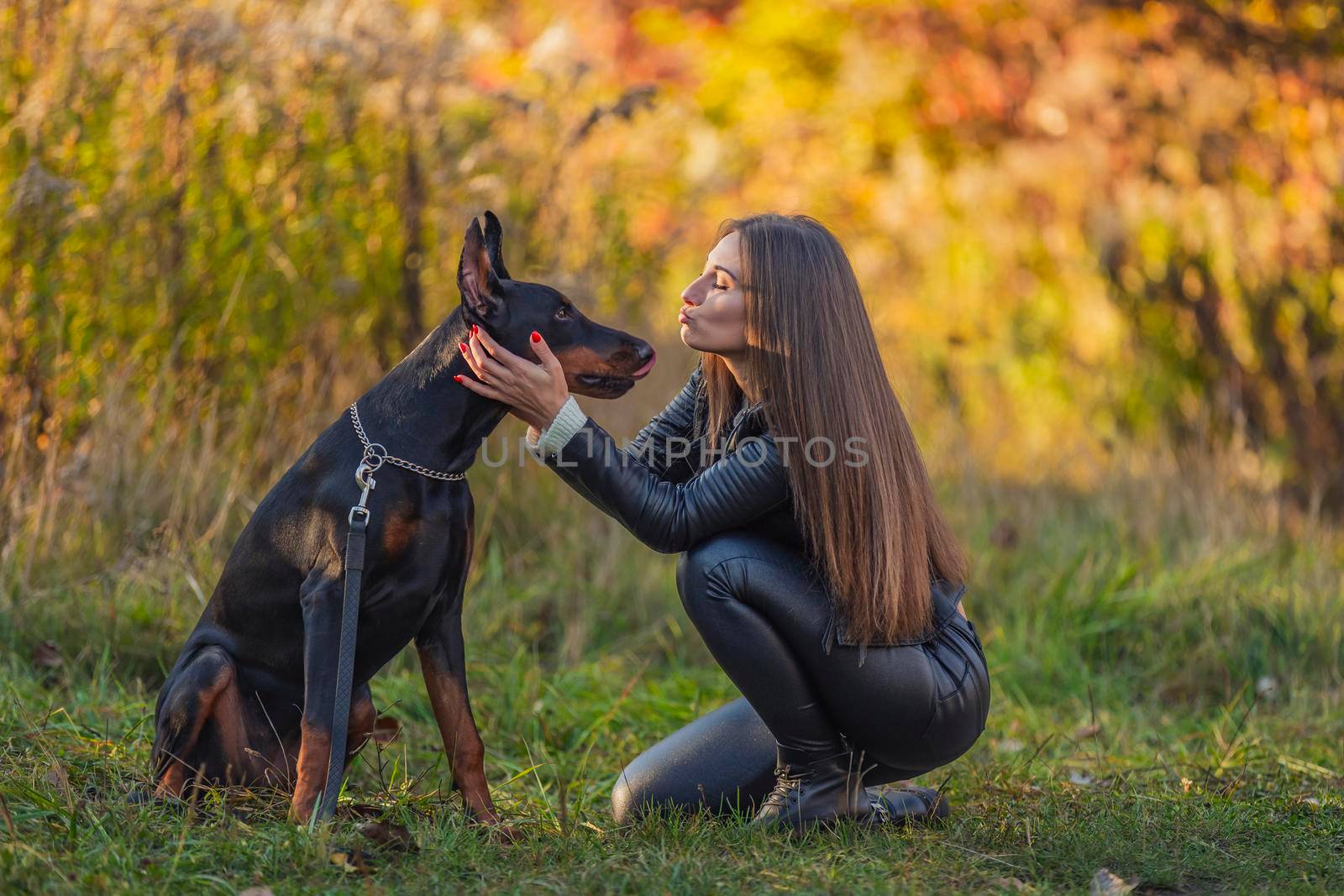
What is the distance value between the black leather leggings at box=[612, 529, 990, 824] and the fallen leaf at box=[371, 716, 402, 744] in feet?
1.90

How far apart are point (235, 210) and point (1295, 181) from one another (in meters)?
5.28

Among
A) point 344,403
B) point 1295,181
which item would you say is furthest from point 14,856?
point 1295,181

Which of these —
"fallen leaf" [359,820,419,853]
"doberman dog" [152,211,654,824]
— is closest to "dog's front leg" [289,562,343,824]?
"doberman dog" [152,211,654,824]

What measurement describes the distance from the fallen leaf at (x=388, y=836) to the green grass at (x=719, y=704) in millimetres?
24

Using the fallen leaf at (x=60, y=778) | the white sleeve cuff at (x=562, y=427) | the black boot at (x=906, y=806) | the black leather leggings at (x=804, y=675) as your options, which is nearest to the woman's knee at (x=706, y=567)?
the black leather leggings at (x=804, y=675)

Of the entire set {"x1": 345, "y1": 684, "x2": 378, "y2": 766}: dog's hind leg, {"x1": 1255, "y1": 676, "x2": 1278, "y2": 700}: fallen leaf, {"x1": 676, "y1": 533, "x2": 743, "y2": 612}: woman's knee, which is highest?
{"x1": 676, "y1": 533, "x2": 743, "y2": 612}: woman's knee

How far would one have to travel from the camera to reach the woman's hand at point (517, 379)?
2668 millimetres

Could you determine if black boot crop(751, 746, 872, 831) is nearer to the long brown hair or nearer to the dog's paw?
the long brown hair

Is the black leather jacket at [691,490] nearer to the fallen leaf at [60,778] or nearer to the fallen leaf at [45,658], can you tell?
the fallen leaf at [60,778]

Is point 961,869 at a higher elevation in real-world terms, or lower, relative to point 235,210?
lower

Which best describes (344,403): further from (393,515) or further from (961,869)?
(961,869)

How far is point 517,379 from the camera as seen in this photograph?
2.67 metres

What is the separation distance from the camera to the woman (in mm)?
2734

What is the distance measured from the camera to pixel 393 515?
103 inches
